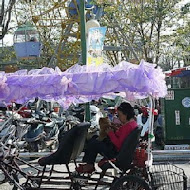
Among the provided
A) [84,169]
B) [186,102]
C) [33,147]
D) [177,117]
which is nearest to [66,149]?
[84,169]

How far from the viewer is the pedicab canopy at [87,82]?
229 inches

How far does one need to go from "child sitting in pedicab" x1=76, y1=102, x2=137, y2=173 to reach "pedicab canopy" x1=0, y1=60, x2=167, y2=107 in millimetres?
502

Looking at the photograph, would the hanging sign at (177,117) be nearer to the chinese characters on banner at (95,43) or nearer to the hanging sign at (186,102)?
the hanging sign at (186,102)

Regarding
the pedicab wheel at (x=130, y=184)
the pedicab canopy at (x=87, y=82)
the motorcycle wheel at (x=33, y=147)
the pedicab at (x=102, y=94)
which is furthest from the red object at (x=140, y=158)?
the motorcycle wheel at (x=33, y=147)

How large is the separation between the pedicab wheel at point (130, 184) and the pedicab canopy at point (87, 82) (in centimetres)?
120

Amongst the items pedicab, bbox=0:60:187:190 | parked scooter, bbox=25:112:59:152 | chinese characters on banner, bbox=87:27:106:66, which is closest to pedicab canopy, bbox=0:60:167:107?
pedicab, bbox=0:60:187:190

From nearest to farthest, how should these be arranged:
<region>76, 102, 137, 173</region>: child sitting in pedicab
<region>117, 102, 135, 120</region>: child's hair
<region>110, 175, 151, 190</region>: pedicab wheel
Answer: <region>110, 175, 151, 190</region>: pedicab wheel
<region>76, 102, 137, 173</region>: child sitting in pedicab
<region>117, 102, 135, 120</region>: child's hair

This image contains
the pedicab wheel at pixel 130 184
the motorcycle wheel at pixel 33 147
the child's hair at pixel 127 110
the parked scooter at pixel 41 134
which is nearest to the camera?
the pedicab wheel at pixel 130 184

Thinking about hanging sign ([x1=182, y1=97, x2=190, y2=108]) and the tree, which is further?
the tree

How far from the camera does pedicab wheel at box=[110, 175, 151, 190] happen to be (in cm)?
573

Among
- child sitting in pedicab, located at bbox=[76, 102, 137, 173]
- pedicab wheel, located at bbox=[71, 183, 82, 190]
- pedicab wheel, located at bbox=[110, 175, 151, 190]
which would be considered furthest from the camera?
child sitting in pedicab, located at bbox=[76, 102, 137, 173]

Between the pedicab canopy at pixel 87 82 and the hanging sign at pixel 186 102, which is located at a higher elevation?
the pedicab canopy at pixel 87 82

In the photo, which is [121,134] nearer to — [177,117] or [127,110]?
[127,110]

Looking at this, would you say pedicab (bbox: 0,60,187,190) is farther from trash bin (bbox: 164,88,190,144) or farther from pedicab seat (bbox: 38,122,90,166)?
trash bin (bbox: 164,88,190,144)
